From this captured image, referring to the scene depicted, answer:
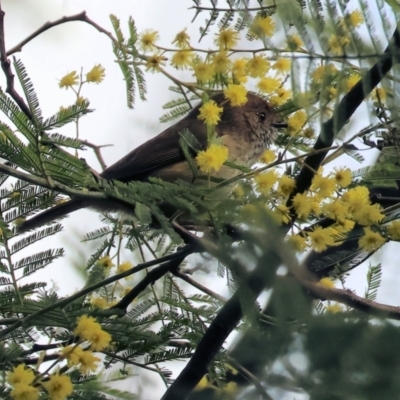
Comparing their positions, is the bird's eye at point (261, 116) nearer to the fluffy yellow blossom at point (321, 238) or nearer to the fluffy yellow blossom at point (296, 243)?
the fluffy yellow blossom at point (321, 238)

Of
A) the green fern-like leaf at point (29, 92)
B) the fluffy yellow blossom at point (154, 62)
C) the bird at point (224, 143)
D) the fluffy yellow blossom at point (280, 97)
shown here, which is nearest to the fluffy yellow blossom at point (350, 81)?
the green fern-like leaf at point (29, 92)

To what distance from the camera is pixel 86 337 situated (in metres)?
2.18

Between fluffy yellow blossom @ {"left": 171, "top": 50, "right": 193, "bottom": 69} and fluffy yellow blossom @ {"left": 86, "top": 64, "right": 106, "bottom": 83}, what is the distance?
32cm

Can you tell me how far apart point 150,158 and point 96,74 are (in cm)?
146

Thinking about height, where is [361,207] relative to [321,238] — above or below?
above

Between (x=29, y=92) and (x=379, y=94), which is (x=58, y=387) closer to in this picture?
(x=29, y=92)

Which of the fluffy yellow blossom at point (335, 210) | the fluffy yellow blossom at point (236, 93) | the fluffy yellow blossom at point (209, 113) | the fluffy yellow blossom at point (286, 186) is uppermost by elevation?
the fluffy yellow blossom at point (236, 93)

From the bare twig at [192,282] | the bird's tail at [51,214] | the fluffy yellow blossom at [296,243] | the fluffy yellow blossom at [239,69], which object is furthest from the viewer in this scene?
the bird's tail at [51,214]

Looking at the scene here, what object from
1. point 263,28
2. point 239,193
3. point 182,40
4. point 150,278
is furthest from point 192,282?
point 263,28

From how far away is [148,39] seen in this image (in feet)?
9.90

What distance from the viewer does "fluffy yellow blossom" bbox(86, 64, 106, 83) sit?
3.05 metres

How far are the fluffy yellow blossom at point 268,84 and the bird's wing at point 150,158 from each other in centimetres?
118

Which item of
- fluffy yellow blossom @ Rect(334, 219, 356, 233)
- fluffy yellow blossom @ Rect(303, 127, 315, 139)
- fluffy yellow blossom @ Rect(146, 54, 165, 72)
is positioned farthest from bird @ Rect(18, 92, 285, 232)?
fluffy yellow blossom @ Rect(334, 219, 356, 233)

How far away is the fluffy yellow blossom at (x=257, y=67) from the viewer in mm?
2646
